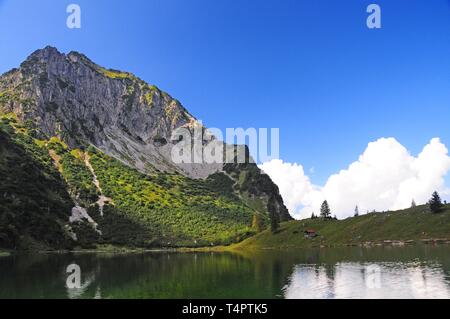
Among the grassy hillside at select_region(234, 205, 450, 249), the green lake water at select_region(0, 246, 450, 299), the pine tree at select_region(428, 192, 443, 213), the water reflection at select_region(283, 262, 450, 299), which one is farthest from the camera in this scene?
the pine tree at select_region(428, 192, 443, 213)

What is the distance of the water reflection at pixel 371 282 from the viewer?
56594mm

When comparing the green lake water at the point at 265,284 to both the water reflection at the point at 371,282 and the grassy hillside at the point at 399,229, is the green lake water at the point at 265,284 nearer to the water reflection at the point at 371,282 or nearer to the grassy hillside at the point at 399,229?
the water reflection at the point at 371,282

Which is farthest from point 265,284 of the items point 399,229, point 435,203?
point 435,203

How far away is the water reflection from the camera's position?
56594 mm

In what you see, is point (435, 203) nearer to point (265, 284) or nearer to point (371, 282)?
point (371, 282)

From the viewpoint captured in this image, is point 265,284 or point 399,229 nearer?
point 265,284

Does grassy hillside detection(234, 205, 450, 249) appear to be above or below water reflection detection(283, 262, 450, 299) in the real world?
above

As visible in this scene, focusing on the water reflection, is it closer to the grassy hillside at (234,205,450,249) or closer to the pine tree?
the grassy hillside at (234,205,450,249)

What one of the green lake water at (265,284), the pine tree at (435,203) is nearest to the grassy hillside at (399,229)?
the pine tree at (435,203)

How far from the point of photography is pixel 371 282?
67.8 meters

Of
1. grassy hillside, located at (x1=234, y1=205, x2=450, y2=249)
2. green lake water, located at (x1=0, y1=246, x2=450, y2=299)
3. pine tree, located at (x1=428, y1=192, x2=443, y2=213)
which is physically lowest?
green lake water, located at (x1=0, y1=246, x2=450, y2=299)

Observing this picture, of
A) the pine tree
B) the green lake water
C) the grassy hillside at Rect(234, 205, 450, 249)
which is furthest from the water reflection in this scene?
the pine tree
